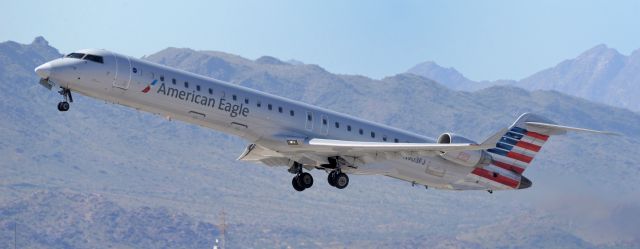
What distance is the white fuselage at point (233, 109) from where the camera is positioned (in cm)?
4375

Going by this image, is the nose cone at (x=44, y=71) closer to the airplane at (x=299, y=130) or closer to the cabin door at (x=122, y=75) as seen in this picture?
the airplane at (x=299, y=130)

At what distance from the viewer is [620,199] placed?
322ft

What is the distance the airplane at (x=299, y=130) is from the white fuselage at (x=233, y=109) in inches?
1.4

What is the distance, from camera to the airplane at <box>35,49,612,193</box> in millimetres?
43812

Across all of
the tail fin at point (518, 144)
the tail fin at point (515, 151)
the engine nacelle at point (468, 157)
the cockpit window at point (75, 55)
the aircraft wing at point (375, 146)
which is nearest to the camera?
the cockpit window at point (75, 55)

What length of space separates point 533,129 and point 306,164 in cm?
1013

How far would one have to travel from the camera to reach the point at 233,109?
45.6m

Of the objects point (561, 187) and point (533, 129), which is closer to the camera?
point (533, 129)

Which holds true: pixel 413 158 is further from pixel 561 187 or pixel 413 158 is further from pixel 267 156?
pixel 561 187

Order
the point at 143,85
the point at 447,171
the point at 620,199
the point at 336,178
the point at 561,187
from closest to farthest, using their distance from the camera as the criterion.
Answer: the point at 143,85
the point at 336,178
the point at 447,171
the point at 561,187
the point at 620,199

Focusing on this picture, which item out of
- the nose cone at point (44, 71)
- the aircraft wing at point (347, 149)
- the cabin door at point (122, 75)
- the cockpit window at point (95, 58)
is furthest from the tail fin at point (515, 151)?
the nose cone at point (44, 71)

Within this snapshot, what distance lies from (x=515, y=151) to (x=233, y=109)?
13350 millimetres

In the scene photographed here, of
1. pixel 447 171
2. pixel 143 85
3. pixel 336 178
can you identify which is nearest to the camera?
pixel 143 85

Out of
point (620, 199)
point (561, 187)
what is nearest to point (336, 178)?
point (561, 187)
